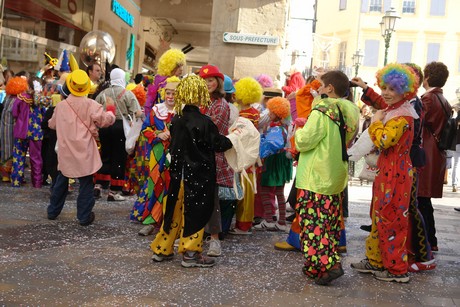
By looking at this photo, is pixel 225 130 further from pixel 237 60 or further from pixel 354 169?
pixel 354 169

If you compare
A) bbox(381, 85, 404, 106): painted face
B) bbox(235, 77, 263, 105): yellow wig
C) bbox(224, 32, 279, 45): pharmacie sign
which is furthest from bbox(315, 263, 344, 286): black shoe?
bbox(224, 32, 279, 45): pharmacie sign

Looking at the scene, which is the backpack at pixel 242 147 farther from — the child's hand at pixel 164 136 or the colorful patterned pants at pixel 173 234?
the child's hand at pixel 164 136

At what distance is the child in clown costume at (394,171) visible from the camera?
5.70 m

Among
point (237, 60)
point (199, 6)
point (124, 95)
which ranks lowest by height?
point (124, 95)

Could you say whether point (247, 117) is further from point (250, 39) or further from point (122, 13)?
point (122, 13)

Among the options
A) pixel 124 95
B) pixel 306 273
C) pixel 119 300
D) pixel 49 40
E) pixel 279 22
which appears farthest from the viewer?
pixel 49 40

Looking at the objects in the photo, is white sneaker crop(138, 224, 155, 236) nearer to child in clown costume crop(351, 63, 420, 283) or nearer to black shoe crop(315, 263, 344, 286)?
black shoe crop(315, 263, 344, 286)

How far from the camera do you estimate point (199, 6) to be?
889 inches

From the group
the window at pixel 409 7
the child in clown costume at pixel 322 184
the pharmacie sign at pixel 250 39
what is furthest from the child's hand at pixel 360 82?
the window at pixel 409 7

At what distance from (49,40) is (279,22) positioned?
8.50 meters

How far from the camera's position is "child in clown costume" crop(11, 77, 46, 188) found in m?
10.0

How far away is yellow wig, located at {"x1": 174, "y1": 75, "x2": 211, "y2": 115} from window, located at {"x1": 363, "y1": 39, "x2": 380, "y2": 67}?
4889 centimetres

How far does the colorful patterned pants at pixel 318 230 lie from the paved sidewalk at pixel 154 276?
201mm

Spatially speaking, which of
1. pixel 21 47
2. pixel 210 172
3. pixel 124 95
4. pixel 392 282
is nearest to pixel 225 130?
→ pixel 210 172
